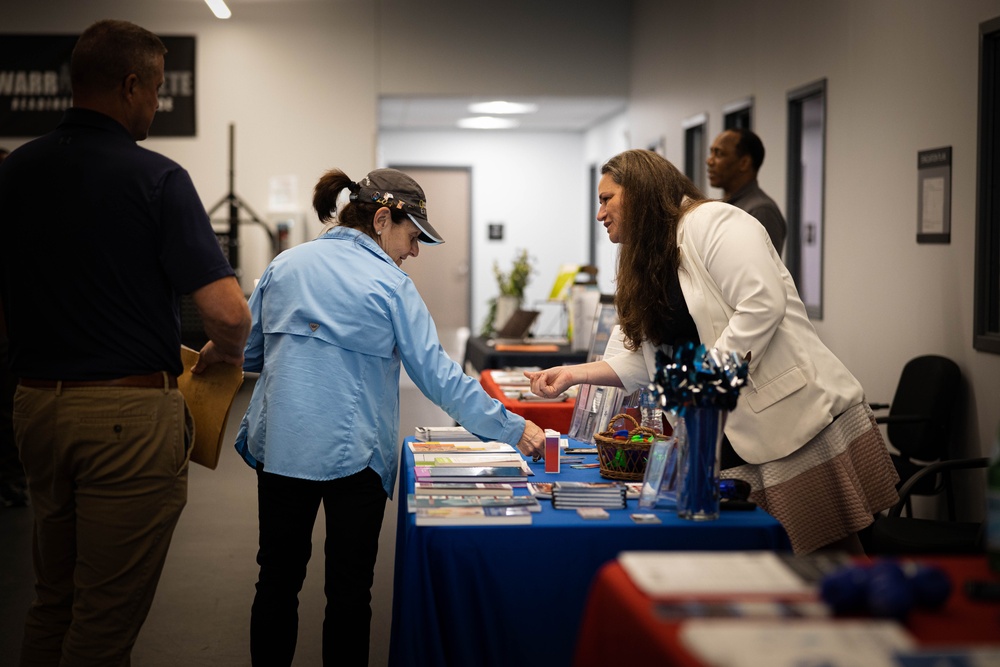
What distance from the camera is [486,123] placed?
1373 centimetres

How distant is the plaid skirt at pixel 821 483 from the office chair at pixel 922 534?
645mm

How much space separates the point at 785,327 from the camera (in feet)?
8.28

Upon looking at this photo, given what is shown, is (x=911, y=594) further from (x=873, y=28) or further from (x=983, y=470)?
(x=873, y=28)

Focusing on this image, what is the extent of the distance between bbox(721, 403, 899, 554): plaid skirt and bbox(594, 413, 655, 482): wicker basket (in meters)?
0.21

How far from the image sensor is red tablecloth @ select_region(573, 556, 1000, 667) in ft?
4.18

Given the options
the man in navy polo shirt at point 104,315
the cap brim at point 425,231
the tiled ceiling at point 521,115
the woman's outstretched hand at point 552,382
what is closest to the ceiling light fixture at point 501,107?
the tiled ceiling at point 521,115

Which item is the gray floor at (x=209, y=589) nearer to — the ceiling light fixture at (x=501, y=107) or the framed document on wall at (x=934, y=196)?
the framed document on wall at (x=934, y=196)

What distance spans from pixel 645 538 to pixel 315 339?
0.90 m

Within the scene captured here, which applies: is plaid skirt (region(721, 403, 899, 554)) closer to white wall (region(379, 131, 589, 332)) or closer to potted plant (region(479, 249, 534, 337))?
potted plant (region(479, 249, 534, 337))

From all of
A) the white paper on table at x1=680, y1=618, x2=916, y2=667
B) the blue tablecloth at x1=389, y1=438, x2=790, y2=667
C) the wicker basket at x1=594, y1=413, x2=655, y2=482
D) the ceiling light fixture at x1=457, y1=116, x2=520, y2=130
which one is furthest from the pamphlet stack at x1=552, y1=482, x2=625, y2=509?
the ceiling light fixture at x1=457, y1=116, x2=520, y2=130

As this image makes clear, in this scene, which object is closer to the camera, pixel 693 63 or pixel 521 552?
pixel 521 552

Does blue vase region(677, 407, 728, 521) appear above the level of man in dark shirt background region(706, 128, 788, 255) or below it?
below

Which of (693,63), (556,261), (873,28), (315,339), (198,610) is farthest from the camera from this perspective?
(556,261)

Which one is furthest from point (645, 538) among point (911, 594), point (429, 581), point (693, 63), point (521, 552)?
point (693, 63)
